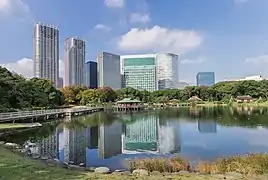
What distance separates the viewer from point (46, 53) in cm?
10450

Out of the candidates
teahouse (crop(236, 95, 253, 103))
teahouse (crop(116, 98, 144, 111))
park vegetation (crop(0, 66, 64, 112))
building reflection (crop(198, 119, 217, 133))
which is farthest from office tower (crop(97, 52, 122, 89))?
building reflection (crop(198, 119, 217, 133))

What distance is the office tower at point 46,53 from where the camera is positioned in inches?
3986

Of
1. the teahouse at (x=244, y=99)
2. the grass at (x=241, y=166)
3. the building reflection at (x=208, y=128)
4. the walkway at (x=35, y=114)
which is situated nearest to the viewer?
the grass at (x=241, y=166)

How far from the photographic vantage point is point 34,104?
46812 millimetres

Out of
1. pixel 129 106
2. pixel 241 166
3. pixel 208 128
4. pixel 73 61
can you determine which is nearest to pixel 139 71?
pixel 73 61

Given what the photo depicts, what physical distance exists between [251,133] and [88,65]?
13516 centimetres

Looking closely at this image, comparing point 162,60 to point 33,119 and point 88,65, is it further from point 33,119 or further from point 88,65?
point 33,119

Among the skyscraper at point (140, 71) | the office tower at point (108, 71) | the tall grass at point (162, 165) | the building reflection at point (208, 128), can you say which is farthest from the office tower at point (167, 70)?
the tall grass at point (162, 165)

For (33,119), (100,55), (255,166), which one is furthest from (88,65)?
(255,166)

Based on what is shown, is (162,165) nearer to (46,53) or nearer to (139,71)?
(46,53)

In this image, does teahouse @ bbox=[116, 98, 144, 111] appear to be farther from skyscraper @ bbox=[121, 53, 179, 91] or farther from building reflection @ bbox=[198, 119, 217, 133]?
skyscraper @ bbox=[121, 53, 179, 91]

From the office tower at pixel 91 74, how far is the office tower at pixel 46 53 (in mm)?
41630

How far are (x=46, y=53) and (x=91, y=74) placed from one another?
50662mm

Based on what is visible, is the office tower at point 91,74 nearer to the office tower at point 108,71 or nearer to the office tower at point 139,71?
the office tower at point 108,71
